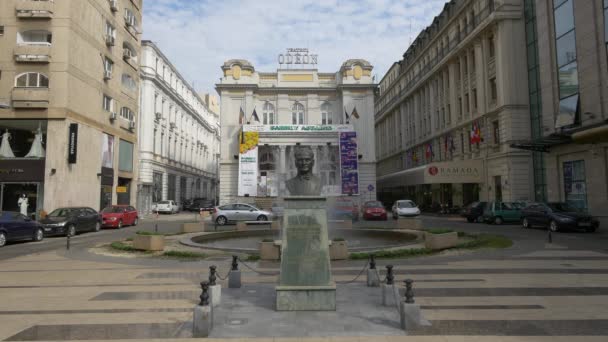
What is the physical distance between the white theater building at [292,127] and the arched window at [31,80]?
2316cm

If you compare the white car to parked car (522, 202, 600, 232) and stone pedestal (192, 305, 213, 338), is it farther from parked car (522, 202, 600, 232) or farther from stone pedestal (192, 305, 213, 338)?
stone pedestal (192, 305, 213, 338)

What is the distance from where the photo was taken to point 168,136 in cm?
5841

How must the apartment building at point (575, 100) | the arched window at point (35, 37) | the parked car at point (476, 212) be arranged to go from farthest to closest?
the parked car at point (476, 212)
the arched window at point (35, 37)
the apartment building at point (575, 100)

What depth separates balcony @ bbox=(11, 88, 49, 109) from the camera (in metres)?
28.0

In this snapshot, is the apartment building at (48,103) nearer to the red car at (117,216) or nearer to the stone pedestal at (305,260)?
the red car at (117,216)

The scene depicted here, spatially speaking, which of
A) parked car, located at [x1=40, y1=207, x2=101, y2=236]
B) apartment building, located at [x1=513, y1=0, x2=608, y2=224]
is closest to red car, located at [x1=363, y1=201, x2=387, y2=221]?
apartment building, located at [x1=513, y1=0, x2=608, y2=224]

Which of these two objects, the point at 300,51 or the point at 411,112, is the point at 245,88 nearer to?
the point at 300,51

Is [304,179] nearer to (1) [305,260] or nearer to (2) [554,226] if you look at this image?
(1) [305,260]

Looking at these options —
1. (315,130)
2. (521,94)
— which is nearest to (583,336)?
(521,94)

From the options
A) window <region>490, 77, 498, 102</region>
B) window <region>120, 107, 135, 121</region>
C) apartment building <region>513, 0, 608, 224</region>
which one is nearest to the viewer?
apartment building <region>513, 0, 608, 224</region>

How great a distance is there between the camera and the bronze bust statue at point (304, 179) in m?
8.26

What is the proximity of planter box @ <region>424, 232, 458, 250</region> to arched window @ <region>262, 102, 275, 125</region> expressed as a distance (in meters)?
44.3

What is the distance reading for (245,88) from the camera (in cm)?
5491

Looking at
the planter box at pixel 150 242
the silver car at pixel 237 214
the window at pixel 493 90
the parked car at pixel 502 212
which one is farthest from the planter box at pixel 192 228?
the window at pixel 493 90
